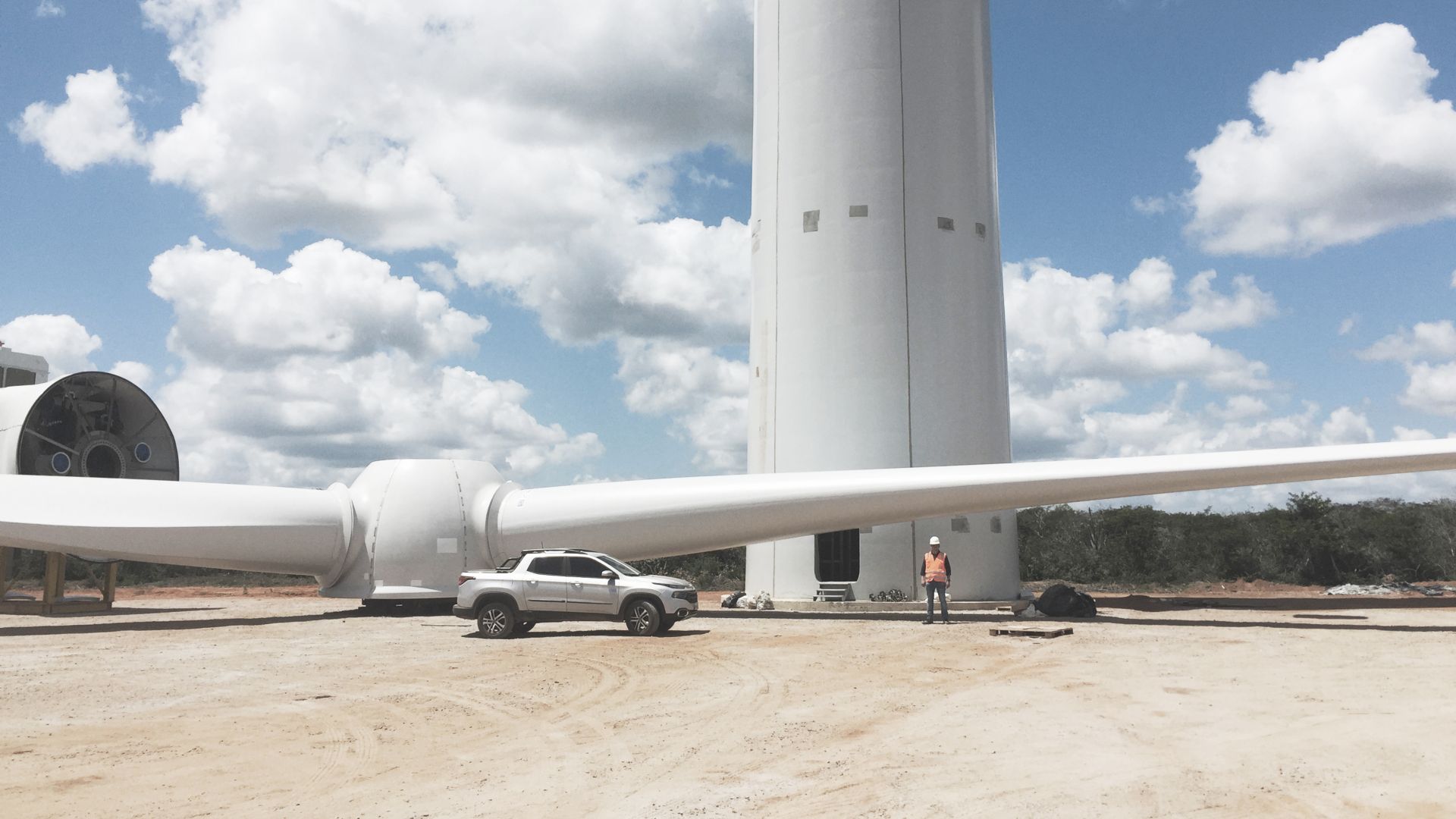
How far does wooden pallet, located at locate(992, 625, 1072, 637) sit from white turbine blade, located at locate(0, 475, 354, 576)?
593 inches

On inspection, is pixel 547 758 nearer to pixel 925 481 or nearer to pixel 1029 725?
pixel 1029 725

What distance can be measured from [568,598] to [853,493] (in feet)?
21.5

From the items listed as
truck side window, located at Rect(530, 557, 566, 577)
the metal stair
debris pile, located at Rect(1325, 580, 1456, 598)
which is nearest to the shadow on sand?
truck side window, located at Rect(530, 557, 566, 577)

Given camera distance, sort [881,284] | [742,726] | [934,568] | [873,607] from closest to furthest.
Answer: [742,726] → [934,568] → [873,607] → [881,284]

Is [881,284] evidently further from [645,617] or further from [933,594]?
[645,617]

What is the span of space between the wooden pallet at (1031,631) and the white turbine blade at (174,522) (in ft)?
49.4

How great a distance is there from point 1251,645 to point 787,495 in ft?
30.8

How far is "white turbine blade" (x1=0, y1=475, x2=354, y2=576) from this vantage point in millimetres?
22688

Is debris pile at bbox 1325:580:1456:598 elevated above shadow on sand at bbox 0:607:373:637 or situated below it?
above

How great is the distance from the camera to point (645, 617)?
62.0 feet

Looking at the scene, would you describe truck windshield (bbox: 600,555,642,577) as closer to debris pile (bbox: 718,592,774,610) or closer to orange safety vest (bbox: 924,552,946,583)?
orange safety vest (bbox: 924,552,946,583)

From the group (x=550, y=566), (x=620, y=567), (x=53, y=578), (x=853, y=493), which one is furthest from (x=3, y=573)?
(x=853, y=493)

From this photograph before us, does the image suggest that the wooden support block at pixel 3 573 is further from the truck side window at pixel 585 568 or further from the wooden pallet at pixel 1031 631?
the wooden pallet at pixel 1031 631

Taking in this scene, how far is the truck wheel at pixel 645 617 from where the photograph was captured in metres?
18.8
